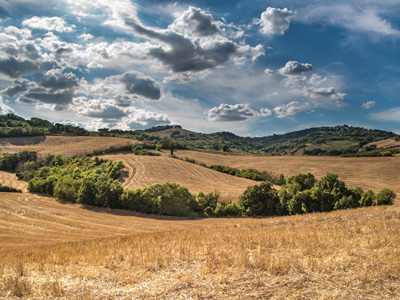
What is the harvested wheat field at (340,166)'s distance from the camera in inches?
2620

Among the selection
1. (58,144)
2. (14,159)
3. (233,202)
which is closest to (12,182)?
(14,159)

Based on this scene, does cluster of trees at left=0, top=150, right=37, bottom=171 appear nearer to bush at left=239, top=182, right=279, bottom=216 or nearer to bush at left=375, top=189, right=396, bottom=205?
bush at left=239, top=182, right=279, bottom=216

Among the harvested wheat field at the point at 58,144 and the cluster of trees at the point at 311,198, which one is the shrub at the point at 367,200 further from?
the harvested wheat field at the point at 58,144

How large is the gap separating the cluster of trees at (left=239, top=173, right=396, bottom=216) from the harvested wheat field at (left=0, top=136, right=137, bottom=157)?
92.3 meters

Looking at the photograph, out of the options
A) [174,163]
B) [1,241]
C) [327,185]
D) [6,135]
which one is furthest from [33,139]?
[327,185]

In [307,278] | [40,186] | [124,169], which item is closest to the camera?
[307,278]

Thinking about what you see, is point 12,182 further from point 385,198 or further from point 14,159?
point 385,198

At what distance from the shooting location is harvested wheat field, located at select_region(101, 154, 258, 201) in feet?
233

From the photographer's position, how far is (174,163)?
305 ft

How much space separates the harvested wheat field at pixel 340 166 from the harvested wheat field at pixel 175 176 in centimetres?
1662

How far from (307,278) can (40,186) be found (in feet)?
246

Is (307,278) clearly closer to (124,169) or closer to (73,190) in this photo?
(73,190)

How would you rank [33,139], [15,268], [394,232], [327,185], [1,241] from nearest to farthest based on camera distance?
[15,268] < [394,232] < [1,241] < [327,185] < [33,139]

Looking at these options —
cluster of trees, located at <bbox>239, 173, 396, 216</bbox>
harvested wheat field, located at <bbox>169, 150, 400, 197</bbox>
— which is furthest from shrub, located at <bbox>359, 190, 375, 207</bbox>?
harvested wheat field, located at <bbox>169, 150, 400, 197</bbox>
